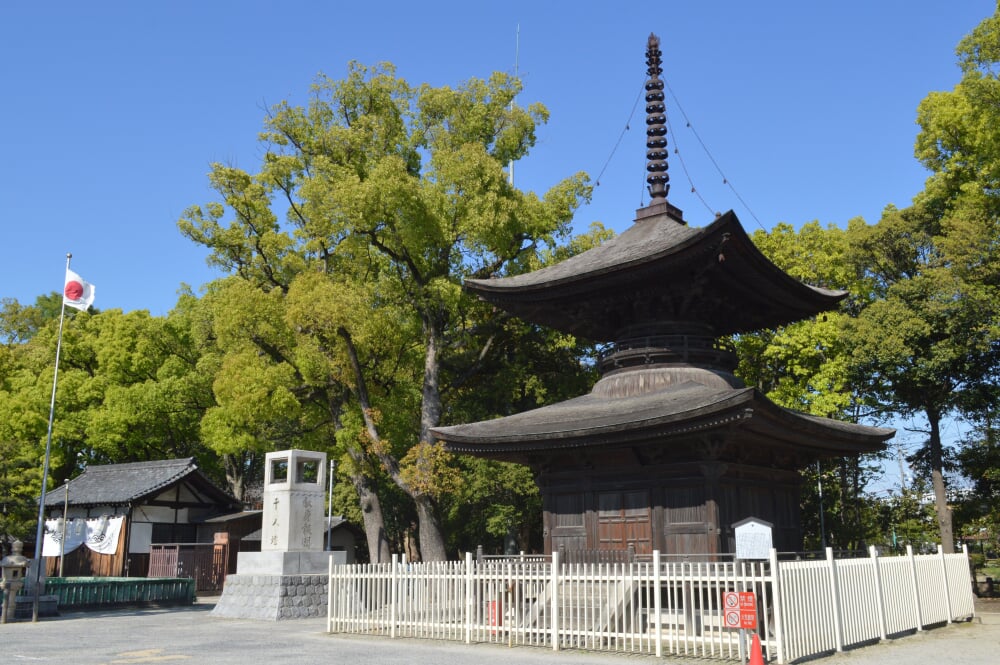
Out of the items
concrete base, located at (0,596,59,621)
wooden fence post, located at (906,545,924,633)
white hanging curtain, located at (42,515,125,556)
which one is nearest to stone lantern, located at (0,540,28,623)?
concrete base, located at (0,596,59,621)

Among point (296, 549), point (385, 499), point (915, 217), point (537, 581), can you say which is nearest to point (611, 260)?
point (537, 581)

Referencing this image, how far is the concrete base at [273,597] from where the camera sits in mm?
19922

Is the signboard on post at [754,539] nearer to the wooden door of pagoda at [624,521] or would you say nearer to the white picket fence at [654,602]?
the white picket fence at [654,602]

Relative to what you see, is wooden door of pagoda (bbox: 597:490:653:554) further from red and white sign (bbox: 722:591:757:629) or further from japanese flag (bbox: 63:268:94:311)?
japanese flag (bbox: 63:268:94:311)

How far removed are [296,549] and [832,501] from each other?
21.4 metres

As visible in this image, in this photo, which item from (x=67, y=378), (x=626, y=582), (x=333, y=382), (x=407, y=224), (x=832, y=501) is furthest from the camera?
(x=67, y=378)

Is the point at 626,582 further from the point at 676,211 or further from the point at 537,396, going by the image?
the point at 537,396

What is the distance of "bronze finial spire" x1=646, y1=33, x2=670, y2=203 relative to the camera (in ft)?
Result: 72.0

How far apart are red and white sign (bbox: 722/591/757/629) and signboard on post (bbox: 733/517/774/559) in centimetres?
156

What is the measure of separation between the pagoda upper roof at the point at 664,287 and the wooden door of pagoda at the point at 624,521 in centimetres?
419

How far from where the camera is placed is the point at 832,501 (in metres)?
31.9

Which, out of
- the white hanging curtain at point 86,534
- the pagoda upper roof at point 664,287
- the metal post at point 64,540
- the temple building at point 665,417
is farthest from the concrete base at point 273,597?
the metal post at point 64,540

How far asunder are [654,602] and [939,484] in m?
18.7

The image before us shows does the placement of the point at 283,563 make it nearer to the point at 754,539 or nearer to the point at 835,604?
the point at 754,539
